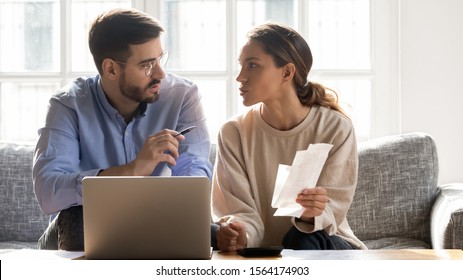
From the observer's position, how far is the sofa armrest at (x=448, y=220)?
2.82 metres

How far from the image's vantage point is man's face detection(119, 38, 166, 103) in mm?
2537

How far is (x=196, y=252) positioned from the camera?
1840 millimetres

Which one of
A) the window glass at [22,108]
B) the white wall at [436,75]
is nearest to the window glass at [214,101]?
the window glass at [22,108]

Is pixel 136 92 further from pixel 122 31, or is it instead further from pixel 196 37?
pixel 196 37

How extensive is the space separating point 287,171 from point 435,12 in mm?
1742

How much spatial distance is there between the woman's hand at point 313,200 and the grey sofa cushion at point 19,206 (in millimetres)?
1417

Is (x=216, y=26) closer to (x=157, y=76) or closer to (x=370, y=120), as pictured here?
(x=370, y=120)

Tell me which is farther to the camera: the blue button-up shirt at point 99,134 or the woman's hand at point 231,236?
the blue button-up shirt at point 99,134

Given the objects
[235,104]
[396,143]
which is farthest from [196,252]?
[235,104]

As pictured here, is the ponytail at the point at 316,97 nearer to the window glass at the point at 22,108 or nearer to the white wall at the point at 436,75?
the white wall at the point at 436,75

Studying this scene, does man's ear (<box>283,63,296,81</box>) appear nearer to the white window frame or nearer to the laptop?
the laptop

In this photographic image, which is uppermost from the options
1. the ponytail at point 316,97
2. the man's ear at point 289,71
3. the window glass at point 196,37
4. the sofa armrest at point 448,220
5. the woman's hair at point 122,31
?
the window glass at point 196,37

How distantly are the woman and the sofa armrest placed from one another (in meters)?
0.51

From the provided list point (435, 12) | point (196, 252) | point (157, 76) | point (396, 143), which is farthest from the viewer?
point (435, 12)
